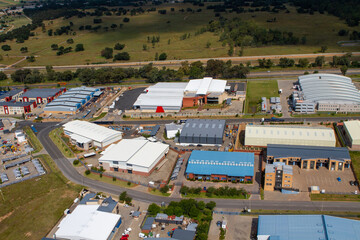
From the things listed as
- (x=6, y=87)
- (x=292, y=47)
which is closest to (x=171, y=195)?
(x=6, y=87)

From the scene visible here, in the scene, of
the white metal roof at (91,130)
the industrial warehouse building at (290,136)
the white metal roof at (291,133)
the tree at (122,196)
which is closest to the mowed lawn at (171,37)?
the white metal roof at (91,130)

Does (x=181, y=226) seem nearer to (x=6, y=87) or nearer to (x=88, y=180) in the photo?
(x=88, y=180)

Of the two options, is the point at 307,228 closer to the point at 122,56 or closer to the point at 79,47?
the point at 122,56

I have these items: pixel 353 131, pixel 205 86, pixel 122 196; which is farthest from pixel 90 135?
pixel 353 131

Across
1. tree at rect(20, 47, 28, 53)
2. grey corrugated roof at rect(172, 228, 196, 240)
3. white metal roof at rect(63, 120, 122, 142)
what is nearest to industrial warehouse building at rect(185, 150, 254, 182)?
grey corrugated roof at rect(172, 228, 196, 240)

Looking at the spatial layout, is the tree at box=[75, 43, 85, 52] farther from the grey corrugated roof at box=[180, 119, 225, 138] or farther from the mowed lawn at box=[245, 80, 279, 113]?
the grey corrugated roof at box=[180, 119, 225, 138]
